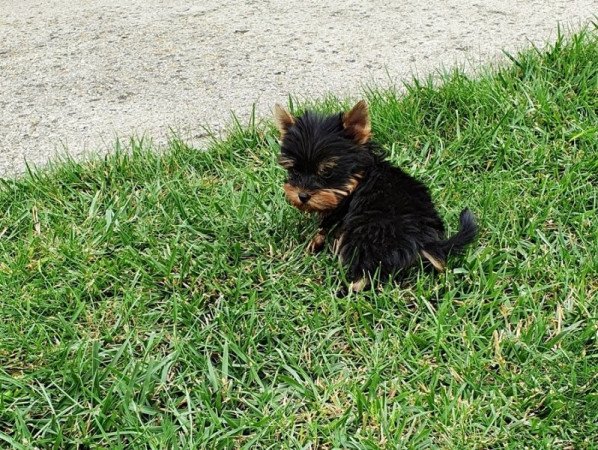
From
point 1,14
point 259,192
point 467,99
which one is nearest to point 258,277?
point 259,192

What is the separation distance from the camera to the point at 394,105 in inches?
171

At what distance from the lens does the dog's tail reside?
3316mm

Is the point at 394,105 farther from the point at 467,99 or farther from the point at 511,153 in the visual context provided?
the point at 511,153

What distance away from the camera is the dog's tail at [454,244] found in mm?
3316

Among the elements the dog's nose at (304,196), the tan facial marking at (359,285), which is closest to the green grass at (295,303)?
the tan facial marking at (359,285)

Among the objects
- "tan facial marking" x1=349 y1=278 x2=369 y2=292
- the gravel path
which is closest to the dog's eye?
"tan facial marking" x1=349 y1=278 x2=369 y2=292

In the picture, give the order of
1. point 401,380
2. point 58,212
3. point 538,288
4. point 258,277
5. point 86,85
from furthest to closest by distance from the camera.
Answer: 1. point 86,85
2. point 58,212
3. point 258,277
4. point 538,288
5. point 401,380

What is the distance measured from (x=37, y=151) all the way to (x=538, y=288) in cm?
285

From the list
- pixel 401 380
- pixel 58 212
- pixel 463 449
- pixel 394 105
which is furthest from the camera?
pixel 394 105

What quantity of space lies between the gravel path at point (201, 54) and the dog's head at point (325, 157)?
1199 millimetres

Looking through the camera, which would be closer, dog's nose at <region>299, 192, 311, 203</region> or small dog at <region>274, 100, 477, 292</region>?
small dog at <region>274, 100, 477, 292</region>

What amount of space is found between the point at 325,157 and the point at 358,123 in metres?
0.24

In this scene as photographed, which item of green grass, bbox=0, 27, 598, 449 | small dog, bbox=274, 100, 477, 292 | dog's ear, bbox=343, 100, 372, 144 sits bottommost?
green grass, bbox=0, 27, 598, 449

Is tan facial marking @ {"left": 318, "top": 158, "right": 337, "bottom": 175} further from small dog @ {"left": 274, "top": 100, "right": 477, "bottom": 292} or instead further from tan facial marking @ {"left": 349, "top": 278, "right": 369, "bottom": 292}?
tan facial marking @ {"left": 349, "top": 278, "right": 369, "bottom": 292}
